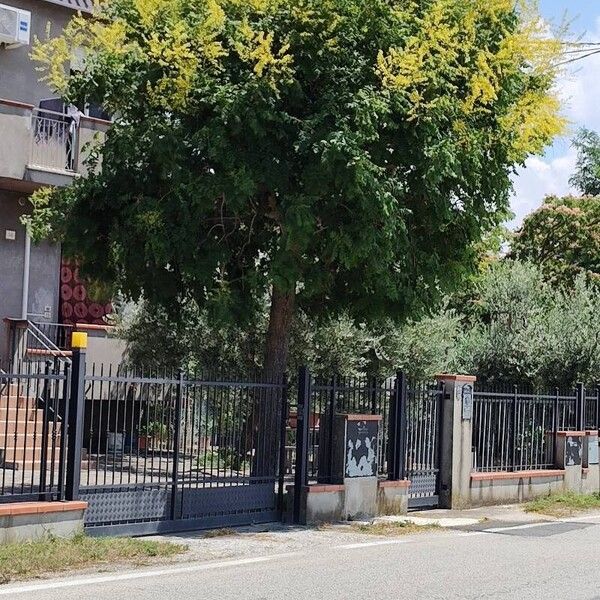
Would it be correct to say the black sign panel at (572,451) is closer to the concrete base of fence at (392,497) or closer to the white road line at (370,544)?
the concrete base of fence at (392,497)

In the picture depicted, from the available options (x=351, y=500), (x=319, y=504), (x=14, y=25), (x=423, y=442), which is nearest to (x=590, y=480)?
(x=423, y=442)

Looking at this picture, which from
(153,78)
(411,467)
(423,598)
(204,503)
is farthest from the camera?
(411,467)

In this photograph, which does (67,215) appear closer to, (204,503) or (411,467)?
(204,503)

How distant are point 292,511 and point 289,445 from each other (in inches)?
66.2

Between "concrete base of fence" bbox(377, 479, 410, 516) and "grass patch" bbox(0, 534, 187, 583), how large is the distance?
4.57 meters

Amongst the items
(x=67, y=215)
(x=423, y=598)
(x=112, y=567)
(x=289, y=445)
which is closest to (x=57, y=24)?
(x=67, y=215)

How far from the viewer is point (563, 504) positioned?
19.0 m

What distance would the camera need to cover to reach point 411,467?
56.4 feet

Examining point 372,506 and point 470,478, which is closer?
point 372,506

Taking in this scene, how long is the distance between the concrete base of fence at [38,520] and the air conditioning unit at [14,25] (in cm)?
1177

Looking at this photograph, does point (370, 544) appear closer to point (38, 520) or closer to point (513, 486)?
point (38, 520)

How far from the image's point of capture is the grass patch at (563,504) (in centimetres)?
1814

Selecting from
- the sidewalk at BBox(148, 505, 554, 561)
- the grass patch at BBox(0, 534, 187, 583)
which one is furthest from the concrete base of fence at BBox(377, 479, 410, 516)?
the grass patch at BBox(0, 534, 187, 583)

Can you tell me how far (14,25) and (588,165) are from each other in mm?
32988
